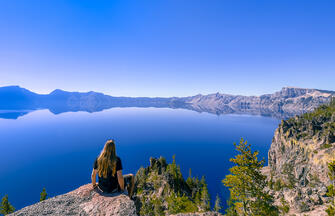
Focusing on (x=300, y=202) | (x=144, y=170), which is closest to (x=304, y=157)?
(x=300, y=202)

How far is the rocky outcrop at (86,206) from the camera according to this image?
764 cm

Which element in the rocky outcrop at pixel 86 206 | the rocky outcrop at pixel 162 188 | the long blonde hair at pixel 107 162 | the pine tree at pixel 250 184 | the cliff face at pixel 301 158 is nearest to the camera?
the rocky outcrop at pixel 86 206

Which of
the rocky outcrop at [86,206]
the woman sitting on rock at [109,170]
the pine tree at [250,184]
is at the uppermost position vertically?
the woman sitting on rock at [109,170]

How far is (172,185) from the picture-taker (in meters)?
70.6

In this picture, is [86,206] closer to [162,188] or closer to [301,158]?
[162,188]

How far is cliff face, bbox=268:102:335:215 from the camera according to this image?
186 feet

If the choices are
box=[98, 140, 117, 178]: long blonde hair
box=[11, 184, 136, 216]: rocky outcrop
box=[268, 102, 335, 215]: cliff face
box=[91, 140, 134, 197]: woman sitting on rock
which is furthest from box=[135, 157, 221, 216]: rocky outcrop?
box=[98, 140, 117, 178]: long blonde hair

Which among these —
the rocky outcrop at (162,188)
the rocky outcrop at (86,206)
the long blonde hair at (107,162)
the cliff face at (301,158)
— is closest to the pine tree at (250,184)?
the rocky outcrop at (86,206)

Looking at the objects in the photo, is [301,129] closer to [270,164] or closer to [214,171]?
[270,164]

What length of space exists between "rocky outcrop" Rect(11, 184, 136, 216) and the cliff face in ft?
195

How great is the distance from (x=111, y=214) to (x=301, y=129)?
16241cm

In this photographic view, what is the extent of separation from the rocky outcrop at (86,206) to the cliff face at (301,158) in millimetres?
59480

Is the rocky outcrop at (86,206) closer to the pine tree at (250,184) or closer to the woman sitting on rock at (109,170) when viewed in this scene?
the woman sitting on rock at (109,170)

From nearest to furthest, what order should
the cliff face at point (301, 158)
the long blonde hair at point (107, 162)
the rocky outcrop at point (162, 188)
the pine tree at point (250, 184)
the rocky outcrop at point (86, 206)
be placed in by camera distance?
the rocky outcrop at point (86, 206), the long blonde hair at point (107, 162), the pine tree at point (250, 184), the cliff face at point (301, 158), the rocky outcrop at point (162, 188)
